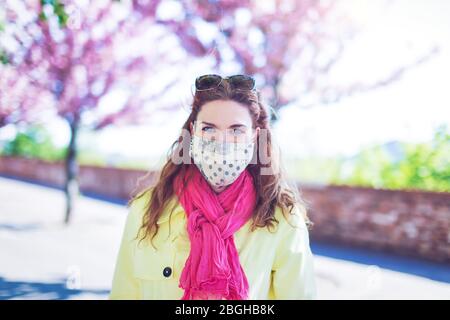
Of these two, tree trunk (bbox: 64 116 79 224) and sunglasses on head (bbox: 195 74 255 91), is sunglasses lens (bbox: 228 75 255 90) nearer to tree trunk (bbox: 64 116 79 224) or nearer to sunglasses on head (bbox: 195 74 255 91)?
sunglasses on head (bbox: 195 74 255 91)

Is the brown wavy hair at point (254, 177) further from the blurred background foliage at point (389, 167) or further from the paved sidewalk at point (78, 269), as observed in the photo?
the blurred background foliage at point (389, 167)

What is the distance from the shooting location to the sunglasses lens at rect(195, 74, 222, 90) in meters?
1.42

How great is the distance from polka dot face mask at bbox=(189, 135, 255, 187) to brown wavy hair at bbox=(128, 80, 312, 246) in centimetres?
7

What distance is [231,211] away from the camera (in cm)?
137

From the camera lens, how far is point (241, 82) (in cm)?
143

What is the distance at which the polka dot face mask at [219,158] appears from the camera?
57.2 inches

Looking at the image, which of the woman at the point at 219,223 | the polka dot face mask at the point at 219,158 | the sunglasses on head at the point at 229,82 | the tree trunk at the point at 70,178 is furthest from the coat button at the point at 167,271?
the tree trunk at the point at 70,178

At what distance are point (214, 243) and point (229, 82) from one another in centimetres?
59

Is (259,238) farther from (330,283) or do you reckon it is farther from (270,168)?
(330,283)

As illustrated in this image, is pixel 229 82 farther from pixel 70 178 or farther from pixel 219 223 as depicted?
pixel 70 178

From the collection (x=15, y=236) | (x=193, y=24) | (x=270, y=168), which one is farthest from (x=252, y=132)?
(x=15, y=236)

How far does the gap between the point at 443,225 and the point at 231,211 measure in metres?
3.72

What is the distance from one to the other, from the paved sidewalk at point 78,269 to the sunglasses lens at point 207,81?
1956 millimetres
